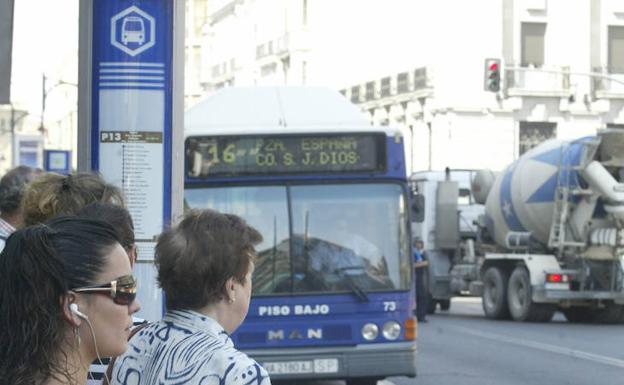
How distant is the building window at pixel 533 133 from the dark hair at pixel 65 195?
5432 cm

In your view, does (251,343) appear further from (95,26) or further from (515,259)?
(515,259)

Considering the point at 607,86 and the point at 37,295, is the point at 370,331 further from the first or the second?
the point at 607,86

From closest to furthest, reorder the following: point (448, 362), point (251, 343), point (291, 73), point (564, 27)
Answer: point (251, 343)
point (448, 362)
point (564, 27)
point (291, 73)

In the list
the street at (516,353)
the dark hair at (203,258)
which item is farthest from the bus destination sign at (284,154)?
the dark hair at (203,258)

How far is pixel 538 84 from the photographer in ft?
196

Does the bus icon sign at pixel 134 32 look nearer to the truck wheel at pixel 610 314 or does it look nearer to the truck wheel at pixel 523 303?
the truck wheel at pixel 523 303

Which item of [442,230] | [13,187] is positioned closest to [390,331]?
[13,187]

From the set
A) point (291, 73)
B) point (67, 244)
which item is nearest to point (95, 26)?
point (67, 244)

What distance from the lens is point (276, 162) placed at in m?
13.9

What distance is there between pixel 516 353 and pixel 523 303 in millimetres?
7530

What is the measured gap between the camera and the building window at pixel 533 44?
59188 millimetres

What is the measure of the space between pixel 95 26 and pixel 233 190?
21.6 feet

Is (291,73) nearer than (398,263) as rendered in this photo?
No

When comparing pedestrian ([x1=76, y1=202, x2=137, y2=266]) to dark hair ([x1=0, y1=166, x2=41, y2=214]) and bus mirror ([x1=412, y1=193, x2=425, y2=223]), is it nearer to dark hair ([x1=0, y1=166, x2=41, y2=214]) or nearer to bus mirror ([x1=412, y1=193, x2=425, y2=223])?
dark hair ([x1=0, y1=166, x2=41, y2=214])
